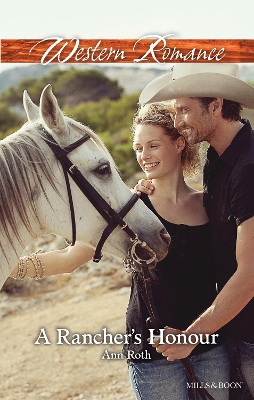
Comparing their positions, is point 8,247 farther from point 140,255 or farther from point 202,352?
point 202,352

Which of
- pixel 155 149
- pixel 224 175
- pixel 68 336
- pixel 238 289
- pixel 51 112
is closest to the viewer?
pixel 238 289

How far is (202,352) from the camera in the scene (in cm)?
205

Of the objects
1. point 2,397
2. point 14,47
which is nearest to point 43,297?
point 2,397

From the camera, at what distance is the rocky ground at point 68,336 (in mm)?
4180

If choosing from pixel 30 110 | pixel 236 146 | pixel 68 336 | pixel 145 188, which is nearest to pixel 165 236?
pixel 145 188

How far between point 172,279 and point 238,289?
33 centimetres

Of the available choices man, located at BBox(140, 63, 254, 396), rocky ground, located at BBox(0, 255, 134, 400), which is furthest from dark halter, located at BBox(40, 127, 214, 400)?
rocky ground, located at BBox(0, 255, 134, 400)

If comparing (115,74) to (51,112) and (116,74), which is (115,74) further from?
(51,112)

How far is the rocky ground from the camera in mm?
4180

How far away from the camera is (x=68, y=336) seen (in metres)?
4.22

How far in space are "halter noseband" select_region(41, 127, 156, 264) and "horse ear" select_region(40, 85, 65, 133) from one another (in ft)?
0.14

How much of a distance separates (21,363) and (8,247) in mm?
3034

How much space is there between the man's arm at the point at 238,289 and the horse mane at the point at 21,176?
0.75 m

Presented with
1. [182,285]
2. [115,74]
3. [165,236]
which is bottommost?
[182,285]
